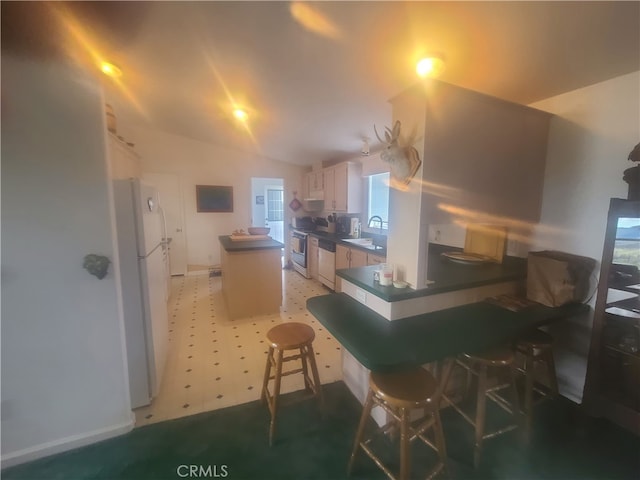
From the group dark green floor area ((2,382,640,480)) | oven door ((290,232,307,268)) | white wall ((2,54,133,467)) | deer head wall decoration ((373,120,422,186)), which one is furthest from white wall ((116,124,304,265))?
deer head wall decoration ((373,120,422,186))

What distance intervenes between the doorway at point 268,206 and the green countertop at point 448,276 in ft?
14.9

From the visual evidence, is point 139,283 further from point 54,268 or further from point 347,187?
point 347,187

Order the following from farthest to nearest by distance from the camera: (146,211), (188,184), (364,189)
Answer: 1. (188,184)
2. (364,189)
3. (146,211)

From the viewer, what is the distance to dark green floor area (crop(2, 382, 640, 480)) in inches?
55.6

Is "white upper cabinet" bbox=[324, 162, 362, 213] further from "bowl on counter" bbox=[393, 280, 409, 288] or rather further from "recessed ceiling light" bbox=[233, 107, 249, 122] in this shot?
"bowl on counter" bbox=[393, 280, 409, 288]

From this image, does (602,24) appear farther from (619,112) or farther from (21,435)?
(21,435)

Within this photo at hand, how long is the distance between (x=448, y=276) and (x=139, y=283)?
218cm

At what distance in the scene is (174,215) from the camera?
506cm

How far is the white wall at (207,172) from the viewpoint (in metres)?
4.79

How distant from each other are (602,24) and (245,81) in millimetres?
2346

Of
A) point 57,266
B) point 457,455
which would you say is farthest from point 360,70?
point 457,455

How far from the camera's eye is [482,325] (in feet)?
4.87

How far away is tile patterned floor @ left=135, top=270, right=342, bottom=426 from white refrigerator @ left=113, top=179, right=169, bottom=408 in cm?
20

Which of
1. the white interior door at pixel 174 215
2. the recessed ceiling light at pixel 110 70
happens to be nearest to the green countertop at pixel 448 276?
the recessed ceiling light at pixel 110 70
